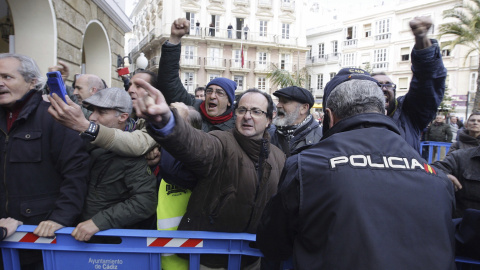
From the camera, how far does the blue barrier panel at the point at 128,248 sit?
182 centimetres

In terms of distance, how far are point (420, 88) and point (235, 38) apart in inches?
1403

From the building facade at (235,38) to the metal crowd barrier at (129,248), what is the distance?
3387cm

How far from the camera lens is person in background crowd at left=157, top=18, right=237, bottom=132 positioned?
3043 millimetres

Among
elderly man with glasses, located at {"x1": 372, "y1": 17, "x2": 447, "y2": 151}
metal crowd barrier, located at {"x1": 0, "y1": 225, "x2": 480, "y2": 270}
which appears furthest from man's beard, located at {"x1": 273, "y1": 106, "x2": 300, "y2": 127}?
metal crowd barrier, located at {"x1": 0, "y1": 225, "x2": 480, "y2": 270}

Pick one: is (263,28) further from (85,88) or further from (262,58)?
(85,88)

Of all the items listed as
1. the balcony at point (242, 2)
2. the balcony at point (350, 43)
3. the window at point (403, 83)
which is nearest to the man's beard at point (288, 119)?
the window at point (403, 83)

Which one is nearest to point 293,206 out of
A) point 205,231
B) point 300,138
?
point 205,231

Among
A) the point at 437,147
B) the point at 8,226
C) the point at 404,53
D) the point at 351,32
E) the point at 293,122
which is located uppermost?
the point at 351,32

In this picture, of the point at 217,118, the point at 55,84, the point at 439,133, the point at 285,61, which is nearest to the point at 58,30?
the point at 217,118

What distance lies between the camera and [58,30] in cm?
665

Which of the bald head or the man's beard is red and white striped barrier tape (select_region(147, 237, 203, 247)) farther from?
the bald head

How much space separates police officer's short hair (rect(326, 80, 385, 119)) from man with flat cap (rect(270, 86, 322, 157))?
1.86m

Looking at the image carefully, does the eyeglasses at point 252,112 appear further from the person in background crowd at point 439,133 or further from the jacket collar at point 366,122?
the person in background crowd at point 439,133

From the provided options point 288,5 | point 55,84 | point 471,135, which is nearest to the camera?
point 55,84
